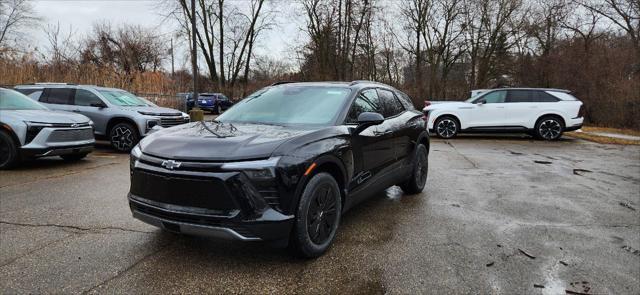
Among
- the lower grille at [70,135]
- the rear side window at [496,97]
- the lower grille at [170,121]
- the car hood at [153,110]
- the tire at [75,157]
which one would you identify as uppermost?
the rear side window at [496,97]

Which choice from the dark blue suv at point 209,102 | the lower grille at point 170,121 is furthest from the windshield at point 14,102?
the dark blue suv at point 209,102

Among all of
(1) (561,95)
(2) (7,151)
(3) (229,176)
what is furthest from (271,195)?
(1) (561,95)

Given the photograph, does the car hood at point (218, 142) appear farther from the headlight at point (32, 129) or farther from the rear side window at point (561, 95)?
the rear side window at point (561, 95)

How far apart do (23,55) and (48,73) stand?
1.36 meters

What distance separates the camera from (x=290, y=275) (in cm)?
298

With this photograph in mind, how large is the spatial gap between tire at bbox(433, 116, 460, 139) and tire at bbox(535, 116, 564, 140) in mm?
2570

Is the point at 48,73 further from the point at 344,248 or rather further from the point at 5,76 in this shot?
the point at 344,248

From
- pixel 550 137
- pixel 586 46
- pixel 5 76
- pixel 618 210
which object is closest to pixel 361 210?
pixel 618 210

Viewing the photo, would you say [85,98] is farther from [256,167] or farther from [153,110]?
[256,167]

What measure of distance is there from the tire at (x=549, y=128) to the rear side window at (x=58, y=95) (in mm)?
13852

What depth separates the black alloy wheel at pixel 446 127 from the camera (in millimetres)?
13469

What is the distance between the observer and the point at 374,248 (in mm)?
3549

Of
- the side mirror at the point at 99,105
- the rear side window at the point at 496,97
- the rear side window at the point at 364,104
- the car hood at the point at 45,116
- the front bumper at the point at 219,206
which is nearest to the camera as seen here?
the front bumper at the point at 219,206

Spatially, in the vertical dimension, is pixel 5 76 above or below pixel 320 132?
above
